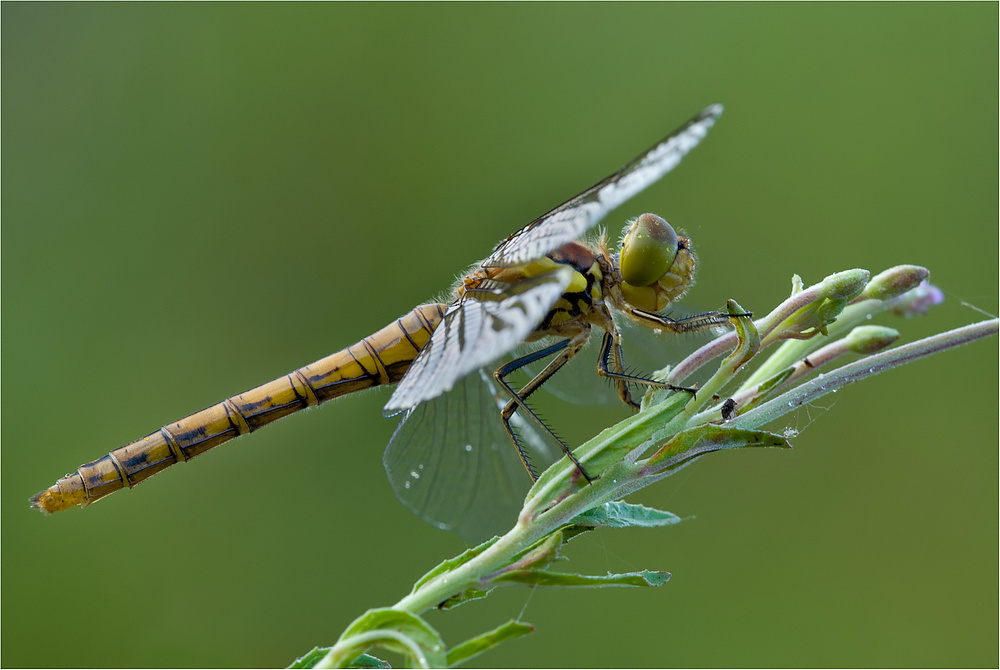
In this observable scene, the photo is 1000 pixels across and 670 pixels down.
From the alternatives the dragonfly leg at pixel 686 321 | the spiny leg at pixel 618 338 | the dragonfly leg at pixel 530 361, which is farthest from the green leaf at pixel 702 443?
the dragonfly leg at pixel 530 361

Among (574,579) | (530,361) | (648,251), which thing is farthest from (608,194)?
(574,579)

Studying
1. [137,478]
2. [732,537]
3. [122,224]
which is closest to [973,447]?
[732,537]

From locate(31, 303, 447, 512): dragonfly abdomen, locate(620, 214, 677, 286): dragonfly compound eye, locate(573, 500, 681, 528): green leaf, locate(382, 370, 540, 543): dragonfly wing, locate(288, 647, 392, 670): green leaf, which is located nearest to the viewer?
locate(288, 647, 392, 670): green leaf

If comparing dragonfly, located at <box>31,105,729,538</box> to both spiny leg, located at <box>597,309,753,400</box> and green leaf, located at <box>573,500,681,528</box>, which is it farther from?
green leaf, located at <box>573,500,681,528</box>

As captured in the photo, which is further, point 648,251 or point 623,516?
point 648,251

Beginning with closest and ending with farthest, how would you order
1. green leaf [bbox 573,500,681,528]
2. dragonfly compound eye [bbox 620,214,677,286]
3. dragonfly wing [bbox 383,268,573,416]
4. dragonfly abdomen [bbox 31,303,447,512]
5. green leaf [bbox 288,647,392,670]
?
1. green leaf [bbox 288,647,392,670]
2. green leaf [bbox 573,500,681,528]
3. dragonfly wing [bbox 383,268,573,416]
4. dragonfly abdomen [bbox 31,303,447,512]
5. dragonfly compound eye [bbox 620,214,677,286]

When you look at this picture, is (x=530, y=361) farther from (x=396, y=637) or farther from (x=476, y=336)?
(x=396, y=637)

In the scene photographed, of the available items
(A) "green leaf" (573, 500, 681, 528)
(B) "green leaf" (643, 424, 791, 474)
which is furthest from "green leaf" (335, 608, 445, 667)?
(B) "green leaf" (643, 424, 791, 474)

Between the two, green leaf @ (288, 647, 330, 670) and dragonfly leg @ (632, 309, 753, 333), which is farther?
dragonfly leg @ (632, 309, 753, 333)
